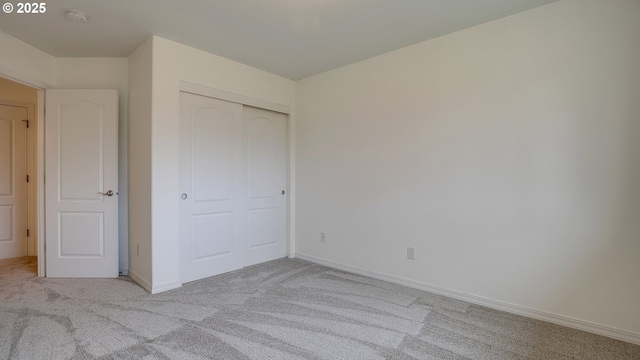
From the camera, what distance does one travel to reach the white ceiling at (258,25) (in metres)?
2.38

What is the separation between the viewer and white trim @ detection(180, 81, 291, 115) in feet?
10.4

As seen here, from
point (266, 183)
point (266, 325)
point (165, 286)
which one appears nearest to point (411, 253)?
point (266, 325)

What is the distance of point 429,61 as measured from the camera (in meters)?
2.99

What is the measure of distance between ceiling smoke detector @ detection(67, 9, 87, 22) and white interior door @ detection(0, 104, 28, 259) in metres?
2.57

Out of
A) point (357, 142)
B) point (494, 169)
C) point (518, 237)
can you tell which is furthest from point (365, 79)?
→ point (518, 237)

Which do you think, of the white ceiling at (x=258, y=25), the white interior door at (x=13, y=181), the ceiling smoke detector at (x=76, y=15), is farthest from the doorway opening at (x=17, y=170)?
the ceiling smoke detector at (x=76, y=15)

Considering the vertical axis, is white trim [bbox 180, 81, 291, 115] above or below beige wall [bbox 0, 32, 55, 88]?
below

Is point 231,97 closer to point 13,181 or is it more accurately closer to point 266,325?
point 266,325

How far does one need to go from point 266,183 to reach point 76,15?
8.10 ft

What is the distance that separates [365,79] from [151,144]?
93.5 inches

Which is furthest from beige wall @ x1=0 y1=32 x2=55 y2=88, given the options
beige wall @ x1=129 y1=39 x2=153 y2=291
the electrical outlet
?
the electrical outlet

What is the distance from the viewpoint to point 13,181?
410cm

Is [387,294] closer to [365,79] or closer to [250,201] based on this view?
[250,201]

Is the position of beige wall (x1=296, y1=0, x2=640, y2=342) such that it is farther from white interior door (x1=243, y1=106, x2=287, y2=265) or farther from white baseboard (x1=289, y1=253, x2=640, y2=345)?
white interior door (x1=243, y1=106, x2=287, y2=265)
